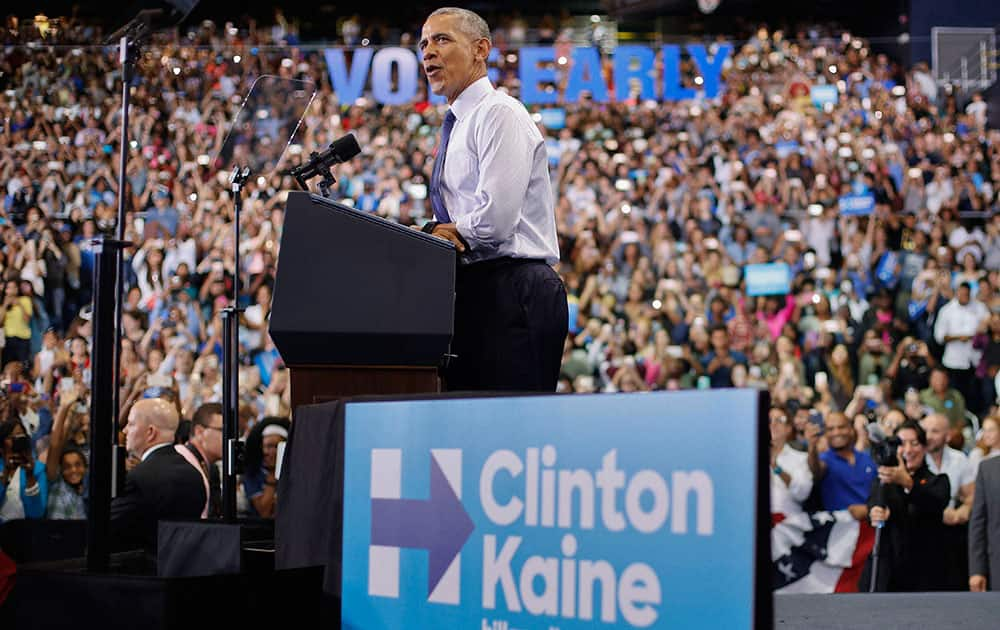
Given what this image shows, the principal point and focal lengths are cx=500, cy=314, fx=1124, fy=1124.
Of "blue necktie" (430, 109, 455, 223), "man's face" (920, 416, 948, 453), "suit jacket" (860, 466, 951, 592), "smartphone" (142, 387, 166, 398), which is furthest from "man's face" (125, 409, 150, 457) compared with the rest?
"man's face" (920, 416, 948, 453)

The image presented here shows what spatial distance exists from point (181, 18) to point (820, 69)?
971 centimetres

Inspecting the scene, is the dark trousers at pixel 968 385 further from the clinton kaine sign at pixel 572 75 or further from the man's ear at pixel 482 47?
the man's ear at pixel 482 47

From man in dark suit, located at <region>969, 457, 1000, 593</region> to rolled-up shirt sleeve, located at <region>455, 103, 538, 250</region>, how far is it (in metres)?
3.00

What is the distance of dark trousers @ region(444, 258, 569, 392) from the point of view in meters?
2.30

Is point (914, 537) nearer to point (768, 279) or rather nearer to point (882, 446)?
point (882, 446)

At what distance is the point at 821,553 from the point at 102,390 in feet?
12.2

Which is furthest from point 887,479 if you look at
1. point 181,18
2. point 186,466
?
point 181,18

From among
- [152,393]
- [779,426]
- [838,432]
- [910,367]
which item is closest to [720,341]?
[910,367]

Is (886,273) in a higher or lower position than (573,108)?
lower

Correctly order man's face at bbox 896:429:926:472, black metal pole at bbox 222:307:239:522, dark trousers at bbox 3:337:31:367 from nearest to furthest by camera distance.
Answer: black metal pole at bbox 222:307:239:522, man's face at bbox 896:429:926:472, dark trousers at bbox 3:337:31:367

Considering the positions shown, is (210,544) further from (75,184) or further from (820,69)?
(820,69)

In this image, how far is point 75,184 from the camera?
9102mm

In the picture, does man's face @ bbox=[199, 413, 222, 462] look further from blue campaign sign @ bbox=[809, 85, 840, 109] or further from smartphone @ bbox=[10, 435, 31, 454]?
blue campaign sign @ bbox=[809, 85, 840, 109]

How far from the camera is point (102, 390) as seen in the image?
2.22 metres
